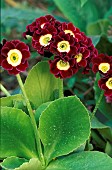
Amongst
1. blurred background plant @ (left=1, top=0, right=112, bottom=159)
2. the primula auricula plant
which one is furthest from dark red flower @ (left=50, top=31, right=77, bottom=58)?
blurred background plant @ (left=1, top=0, right=112, bottom=159)

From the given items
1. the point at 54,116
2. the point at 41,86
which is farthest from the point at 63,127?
the point at 41,86

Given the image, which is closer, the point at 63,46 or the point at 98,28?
the point at 63,46

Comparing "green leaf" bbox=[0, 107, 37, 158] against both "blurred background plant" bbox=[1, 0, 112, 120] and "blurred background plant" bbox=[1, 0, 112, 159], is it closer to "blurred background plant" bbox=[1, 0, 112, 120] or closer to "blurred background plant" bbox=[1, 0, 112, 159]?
"blurred background plant" bbox=[1, 0, 112, 159]

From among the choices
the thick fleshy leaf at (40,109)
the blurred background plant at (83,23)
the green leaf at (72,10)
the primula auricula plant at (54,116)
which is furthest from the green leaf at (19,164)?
the green leaf at (72,10)

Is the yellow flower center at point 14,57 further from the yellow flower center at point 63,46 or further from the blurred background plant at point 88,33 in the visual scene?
the blurred background plant at point 88,33

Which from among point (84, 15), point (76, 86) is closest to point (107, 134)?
point (76, 86)

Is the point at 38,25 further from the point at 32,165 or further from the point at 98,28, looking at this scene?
the point at 98,28

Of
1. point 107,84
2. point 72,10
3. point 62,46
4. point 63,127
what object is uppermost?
point 72,10
